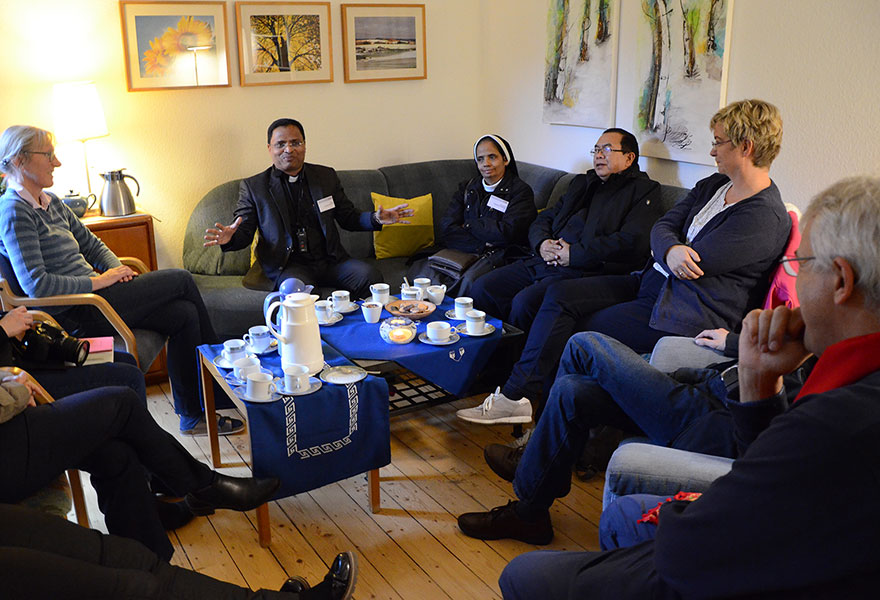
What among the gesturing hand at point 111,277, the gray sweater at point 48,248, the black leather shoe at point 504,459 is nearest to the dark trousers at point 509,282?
the black leather shoe at point 504,459

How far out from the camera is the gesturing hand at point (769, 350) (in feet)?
4.94

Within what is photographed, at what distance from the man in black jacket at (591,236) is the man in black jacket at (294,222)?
0.65 metres

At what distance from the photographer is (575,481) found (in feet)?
9.59

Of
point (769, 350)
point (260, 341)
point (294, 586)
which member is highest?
point (769, 350)

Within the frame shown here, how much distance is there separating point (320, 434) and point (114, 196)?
211 centimetres

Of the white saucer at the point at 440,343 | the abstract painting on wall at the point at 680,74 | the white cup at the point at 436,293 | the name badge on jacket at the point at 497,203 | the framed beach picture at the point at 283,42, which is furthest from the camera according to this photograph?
the framed beach picture at the point at 283,42

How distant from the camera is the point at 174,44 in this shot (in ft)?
13.6

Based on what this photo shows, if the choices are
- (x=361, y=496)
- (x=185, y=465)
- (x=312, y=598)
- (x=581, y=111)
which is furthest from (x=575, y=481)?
(x=581, y=111)

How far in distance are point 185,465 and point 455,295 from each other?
1.99m

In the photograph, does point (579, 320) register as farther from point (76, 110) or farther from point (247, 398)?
point (76, 110)

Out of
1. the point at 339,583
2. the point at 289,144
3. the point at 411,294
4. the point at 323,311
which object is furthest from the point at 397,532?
the point at 289,144

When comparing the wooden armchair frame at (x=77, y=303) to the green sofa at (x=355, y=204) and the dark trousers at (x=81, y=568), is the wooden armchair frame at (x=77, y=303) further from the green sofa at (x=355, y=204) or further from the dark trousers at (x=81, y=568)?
the dark trousers at (x=81, y=568)

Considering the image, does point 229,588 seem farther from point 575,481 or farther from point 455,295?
point 455,295

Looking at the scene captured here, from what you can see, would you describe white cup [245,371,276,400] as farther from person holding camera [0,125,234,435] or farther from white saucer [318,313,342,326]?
person holding camera [0,125,234,435]
